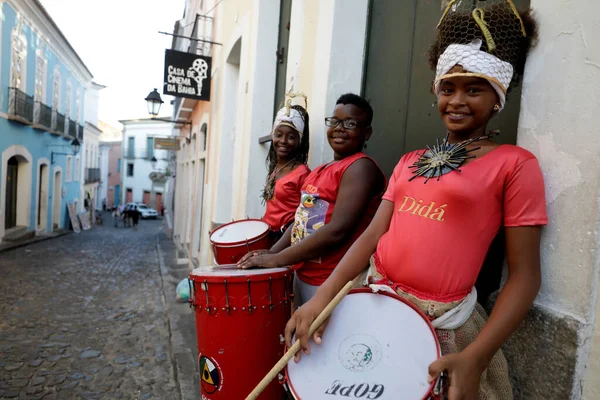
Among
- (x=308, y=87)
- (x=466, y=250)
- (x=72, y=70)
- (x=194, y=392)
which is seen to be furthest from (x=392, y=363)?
(x=72, y=70)

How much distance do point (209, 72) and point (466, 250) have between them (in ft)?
25.8

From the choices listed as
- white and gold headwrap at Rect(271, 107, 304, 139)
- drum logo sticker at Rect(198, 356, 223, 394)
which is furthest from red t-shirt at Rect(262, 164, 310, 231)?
drum logo sticker at Rect(198, 356, 223, 394)

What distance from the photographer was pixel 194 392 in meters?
3.65

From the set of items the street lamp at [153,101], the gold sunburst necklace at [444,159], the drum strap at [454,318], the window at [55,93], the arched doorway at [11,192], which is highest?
the window at [55,93]

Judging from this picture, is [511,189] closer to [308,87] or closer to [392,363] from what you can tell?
[392,363]

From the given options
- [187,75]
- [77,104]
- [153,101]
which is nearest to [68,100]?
[77,104]

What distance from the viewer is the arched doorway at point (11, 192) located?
15.3m

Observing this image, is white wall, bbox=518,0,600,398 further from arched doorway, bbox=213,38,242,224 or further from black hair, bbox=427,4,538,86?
arched doorway, bbox=213,38,242,224

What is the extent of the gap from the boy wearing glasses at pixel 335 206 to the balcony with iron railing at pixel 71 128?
21830 millimetres

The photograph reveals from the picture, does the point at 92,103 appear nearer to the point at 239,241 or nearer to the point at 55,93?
the point at 55,93

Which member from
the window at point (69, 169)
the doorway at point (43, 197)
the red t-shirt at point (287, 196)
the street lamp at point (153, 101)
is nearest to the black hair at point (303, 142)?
the red t-shirt at point (287, 196)

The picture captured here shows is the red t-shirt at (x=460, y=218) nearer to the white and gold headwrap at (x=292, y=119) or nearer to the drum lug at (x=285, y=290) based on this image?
the drum lug at (x=285, y=290)

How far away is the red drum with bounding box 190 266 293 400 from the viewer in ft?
6.66

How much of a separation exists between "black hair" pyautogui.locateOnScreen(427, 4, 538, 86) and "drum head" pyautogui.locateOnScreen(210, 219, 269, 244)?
5.72ft
